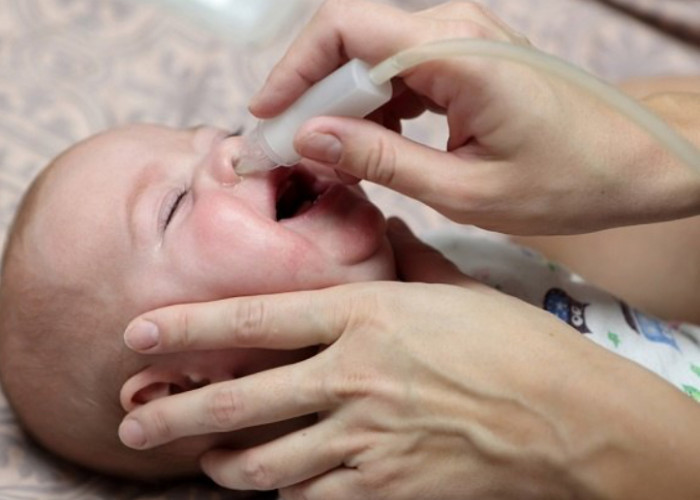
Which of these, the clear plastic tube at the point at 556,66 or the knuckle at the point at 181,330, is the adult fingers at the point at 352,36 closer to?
the clear plastic tube at the point at 556,66

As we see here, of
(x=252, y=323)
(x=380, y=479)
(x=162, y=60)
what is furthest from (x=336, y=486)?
(x=162, y=60)

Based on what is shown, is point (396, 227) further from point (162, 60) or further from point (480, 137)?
point (162, 60)

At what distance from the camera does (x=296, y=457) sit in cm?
91

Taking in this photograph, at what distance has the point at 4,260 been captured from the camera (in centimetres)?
113

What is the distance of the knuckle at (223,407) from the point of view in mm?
909

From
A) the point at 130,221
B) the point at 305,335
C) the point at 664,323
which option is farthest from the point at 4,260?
the point at 664,323

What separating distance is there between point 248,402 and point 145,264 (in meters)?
0.23

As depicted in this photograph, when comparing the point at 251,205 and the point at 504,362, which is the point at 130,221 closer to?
the point at 251,205

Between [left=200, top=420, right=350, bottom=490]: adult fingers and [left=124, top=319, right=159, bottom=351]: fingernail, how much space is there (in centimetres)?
16

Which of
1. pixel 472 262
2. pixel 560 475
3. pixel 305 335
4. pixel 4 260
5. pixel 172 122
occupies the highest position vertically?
pixel 172 122

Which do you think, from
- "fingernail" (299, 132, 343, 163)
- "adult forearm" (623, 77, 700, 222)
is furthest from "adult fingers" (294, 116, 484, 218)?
"adult forearm" (623, 77, 700, 222)

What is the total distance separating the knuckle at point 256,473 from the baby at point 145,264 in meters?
0.11

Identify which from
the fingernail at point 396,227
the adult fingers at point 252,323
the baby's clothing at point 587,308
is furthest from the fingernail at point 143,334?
the baby's clothing at point 587,308

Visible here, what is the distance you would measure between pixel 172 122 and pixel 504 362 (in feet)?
2.93
